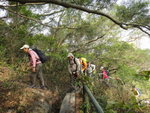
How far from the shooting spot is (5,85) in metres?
4.06

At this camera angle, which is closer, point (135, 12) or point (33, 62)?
point (33, 62)

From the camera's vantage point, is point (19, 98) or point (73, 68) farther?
point (73, 68)

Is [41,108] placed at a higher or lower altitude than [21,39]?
lower

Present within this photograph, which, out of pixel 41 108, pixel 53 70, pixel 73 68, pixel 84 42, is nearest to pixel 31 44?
pixel 53 70

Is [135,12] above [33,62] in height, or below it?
above

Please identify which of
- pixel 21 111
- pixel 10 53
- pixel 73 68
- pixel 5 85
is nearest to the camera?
pixel 21 111

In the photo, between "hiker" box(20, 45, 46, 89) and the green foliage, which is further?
the green foliage

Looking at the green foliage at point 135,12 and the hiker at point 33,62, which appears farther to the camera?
the green foliage at point 135,12

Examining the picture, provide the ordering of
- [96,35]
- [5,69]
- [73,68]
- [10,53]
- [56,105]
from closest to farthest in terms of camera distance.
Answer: [73,68]
[56,105]
[5,69]
[10,53]
[96,35]

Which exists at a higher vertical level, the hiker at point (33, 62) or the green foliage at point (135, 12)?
the green foliage at point (135, 12)

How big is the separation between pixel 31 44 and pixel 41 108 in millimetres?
3959

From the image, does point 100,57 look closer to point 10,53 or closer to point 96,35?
point 96,35

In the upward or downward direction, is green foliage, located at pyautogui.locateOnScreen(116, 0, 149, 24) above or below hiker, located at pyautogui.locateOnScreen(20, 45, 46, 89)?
above

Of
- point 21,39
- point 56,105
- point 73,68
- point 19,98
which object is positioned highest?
point 21,39
